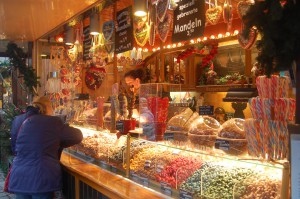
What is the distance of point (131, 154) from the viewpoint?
332cm

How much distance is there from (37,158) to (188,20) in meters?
1.94

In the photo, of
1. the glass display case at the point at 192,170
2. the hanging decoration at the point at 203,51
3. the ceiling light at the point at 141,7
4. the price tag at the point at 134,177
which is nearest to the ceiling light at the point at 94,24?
the ceiling light at the point at 141,7

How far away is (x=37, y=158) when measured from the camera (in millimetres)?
3420

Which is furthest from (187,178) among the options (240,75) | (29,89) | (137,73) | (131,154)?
(29,89)

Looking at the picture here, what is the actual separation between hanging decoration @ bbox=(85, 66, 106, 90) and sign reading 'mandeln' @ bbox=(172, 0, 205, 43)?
322 cm

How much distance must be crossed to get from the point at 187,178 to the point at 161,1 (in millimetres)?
1922

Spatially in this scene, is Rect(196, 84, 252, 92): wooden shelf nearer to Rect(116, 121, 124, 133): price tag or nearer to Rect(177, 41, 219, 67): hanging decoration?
Rect(177, 41, 219, 67): hanging decoration

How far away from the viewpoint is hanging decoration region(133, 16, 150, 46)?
4.34 metres

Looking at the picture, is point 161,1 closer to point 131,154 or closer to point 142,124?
point 142,124

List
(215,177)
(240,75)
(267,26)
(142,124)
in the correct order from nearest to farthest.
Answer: (267,26), (215,177), (142,124), (240,75)

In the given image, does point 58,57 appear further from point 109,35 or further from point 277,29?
point 277,29

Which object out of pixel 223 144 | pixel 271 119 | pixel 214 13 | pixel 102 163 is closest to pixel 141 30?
pixel 214 13

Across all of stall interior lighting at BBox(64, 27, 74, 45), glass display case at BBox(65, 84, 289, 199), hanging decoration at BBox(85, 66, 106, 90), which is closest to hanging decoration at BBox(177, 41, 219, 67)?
hanging decoration at BBox(85, 66, 106, 90)

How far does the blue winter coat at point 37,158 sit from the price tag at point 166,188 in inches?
50.2
